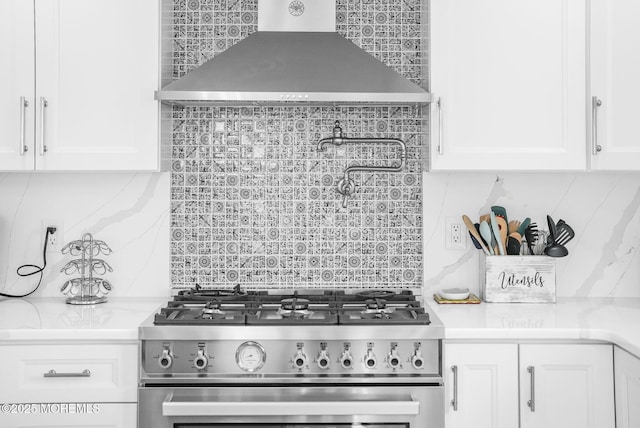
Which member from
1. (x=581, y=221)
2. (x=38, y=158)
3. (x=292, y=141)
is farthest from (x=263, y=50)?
(x=581, y=221)

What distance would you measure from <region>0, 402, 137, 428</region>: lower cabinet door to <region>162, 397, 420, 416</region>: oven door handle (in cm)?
20

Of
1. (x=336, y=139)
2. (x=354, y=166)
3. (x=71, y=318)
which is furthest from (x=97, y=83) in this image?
(x=354, y=166)

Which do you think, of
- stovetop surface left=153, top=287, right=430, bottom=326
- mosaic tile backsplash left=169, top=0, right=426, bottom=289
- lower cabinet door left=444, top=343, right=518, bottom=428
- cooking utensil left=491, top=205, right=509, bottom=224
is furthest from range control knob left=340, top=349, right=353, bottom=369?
cooking utensil left=491, top=205, right=509, bottom=224

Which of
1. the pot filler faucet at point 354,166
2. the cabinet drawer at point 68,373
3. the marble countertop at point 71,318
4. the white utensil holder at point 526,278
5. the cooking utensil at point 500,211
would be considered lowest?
the cabinet drawer at point 68,373

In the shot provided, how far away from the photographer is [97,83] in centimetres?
235

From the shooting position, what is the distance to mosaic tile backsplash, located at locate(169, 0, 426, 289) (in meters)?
2.69

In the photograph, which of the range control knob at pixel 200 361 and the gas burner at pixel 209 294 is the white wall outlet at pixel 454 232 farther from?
the range control knob at pixel 200 361

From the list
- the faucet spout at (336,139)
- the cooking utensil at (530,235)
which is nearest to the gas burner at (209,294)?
the faucet spout at (336,139)

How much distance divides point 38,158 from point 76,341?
2.38 ft

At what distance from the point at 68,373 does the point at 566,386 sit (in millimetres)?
1629

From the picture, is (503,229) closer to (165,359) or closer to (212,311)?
(212,311)

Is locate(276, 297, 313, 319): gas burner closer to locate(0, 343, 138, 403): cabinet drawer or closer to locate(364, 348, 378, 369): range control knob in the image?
locate(364, 348, 378, 369): range control knob

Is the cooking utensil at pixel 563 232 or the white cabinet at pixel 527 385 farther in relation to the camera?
the cooking utensil at pixel 563 232

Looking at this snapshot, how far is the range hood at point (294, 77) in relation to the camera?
2295 millimetres
